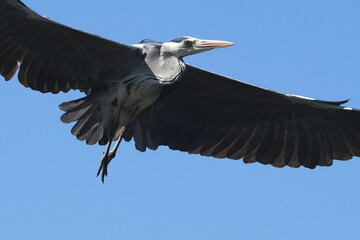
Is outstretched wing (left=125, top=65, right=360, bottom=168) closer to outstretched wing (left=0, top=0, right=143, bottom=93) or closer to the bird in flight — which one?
the bird in flight

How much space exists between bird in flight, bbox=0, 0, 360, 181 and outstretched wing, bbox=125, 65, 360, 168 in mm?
14

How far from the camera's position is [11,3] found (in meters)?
10.1

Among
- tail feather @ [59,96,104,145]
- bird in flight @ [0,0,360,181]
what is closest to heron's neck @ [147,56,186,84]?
bird in flight @ [0,0,360,181]

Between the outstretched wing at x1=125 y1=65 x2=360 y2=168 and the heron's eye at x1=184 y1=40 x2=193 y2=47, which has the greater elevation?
the heron's eye at x1=184 y1=40 x2=193 y2=47

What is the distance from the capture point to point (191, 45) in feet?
35.0

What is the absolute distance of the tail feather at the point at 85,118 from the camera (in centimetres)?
1104

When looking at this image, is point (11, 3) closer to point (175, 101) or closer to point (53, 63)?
point (53, 63)

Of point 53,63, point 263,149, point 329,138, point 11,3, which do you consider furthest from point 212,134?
point 11,3

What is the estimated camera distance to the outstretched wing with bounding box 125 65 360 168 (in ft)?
37.3

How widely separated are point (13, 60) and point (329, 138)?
173 inches

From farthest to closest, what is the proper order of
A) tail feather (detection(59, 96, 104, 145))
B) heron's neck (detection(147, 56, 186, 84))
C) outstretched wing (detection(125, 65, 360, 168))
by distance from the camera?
outstretched wing (detection(125, 65, 360, 168)) → tail feather (detection(59, 96, 104, 145)) → heron's neck (detection(147, 56, 186, 84))

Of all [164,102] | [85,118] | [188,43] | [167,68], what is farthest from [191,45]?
[85,118]

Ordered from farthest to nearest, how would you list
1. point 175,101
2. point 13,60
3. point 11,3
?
point 175,101 → point 13,60 → point 11,3

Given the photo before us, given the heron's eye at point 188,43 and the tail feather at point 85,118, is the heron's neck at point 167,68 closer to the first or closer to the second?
the heron's eye at point 188,43
